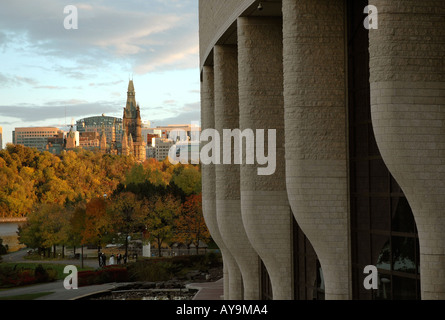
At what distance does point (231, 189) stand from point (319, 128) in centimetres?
1005

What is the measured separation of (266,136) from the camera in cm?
2198

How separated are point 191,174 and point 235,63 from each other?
6524 centimetres

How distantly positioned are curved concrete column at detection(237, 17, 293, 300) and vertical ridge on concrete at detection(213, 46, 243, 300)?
456cm

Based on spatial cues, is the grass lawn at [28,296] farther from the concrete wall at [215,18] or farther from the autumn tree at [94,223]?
the concrete wall at [215,18]

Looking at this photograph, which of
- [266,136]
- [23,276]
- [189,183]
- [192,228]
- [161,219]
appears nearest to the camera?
[266,136]

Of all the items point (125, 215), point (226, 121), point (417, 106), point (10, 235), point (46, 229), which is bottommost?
point (10, 235)

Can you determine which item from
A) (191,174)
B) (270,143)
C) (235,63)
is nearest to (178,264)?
(191,174)

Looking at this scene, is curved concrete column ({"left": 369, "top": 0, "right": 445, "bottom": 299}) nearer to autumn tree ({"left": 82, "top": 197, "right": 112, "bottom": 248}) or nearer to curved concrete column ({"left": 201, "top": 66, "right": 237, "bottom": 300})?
curved concrete column ({"left": 201, "top": 66, "right": 237, "bottom": 300})

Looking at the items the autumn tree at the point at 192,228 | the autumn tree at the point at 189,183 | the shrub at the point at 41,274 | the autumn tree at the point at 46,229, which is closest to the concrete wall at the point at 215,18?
the shrub at the point at 41,274

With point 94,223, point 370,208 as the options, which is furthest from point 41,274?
point 370,208

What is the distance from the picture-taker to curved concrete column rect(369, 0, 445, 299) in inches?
525

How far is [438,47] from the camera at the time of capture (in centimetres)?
1360

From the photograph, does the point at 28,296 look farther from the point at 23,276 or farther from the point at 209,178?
the point at 209,178
